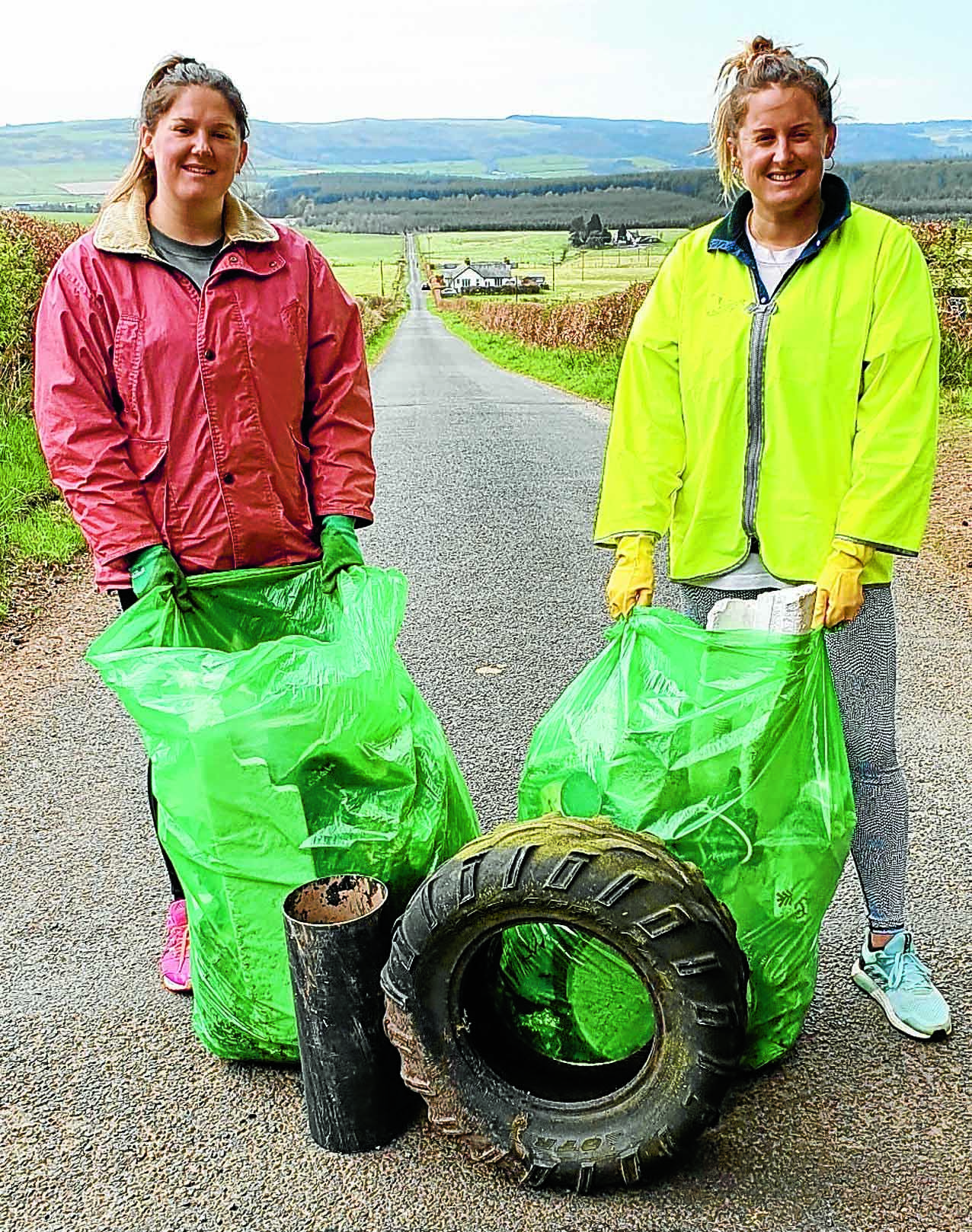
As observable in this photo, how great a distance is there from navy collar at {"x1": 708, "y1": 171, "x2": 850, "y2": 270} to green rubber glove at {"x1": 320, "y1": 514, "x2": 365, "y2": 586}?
107 cm

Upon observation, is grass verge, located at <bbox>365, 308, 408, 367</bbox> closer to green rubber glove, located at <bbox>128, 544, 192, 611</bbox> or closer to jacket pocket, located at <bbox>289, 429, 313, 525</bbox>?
jacket pocket, located at <bbox>289, 429, 313, 525</bbox>

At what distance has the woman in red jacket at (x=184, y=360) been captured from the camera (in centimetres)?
253

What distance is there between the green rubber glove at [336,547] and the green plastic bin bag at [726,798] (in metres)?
0.74

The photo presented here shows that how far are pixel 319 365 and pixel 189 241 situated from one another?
402 mm

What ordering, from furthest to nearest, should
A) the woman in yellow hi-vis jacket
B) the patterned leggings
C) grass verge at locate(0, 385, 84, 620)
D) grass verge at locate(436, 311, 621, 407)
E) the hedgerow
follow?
grass verge at locate(436, 311, 621, 407) < the hedgerow < grass verge at locate(0, 385, 84, 620) < the patterned leggings < the woman in yellow hi-vis jacket

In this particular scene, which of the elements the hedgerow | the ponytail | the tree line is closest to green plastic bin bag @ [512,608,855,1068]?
the ponytail

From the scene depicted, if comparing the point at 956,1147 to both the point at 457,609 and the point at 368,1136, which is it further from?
the point at 457,609

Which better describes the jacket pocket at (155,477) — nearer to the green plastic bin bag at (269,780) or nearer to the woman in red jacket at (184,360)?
the woman in red jacket at (184,360)

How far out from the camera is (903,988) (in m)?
2.62

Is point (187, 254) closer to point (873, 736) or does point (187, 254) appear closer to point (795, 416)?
point (795, 416)

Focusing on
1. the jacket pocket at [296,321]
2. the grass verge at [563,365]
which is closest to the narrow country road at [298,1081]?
the jacket pocket at [296,321]

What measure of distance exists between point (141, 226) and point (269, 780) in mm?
1263

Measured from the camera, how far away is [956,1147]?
223 centimetres

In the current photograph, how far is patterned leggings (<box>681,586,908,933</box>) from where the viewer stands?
2.46 metres
